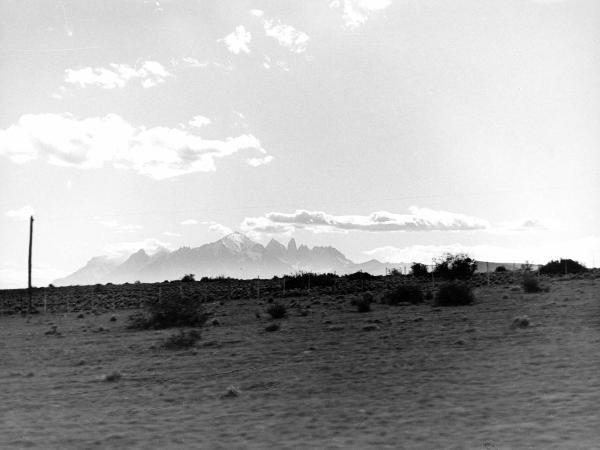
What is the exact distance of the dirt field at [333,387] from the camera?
10680mm

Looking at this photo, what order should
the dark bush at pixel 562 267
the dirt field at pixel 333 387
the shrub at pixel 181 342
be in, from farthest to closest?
the dark bush at pixel 562 267 → the shrub at pixel 181 342 → the dirt field at pixel 333 387

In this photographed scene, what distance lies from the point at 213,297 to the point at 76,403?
1765 inches

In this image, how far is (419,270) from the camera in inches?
2936

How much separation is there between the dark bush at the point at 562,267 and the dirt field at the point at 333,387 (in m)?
34.7

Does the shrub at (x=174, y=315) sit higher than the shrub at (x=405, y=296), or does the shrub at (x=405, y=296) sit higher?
the shrub at (x=405, y=296)

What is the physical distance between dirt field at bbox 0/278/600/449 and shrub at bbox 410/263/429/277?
43710 mm

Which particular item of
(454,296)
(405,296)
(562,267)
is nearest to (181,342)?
(454,296)

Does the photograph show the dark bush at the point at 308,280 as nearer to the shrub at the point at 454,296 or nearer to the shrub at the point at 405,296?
the shrub at the point at 405,296

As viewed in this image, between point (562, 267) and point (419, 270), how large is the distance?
17.1 m

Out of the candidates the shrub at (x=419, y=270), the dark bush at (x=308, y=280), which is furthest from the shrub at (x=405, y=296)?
the shrub at (x=419, y=270)

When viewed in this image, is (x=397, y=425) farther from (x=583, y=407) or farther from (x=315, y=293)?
(x=315, y=293)

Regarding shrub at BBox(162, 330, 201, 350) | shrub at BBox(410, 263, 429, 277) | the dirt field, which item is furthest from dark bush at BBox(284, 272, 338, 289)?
shrub at BBox(162, 330, 201, 350)

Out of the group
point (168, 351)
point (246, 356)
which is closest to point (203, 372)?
point (246, 356)

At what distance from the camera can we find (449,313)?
2980cm
